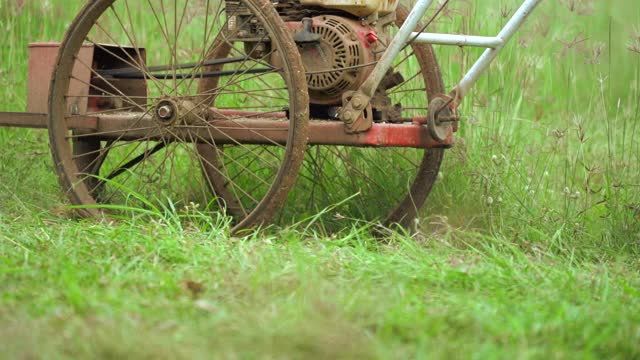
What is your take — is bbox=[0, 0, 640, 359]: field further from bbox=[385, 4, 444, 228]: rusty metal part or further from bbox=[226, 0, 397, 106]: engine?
bbox=[226, 0, 397, 106]: engine

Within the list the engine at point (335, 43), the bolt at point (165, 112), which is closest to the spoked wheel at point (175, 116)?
the bolt at point (165, 112)

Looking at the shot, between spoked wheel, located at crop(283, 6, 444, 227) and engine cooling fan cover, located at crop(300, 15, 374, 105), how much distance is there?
0.42 metres

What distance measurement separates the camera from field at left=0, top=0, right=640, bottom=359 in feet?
6.86

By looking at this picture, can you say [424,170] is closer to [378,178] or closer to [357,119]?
[378,178]

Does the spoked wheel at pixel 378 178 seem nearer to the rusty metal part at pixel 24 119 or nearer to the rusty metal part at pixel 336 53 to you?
the rusty metal part at pixel 336 53

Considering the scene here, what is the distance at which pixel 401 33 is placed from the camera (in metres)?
3.23

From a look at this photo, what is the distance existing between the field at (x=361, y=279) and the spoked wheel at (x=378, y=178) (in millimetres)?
81

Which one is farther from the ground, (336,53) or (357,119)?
(336,53)

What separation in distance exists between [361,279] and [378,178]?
53.4 inches

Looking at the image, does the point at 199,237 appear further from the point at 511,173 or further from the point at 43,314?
the point at 511,173

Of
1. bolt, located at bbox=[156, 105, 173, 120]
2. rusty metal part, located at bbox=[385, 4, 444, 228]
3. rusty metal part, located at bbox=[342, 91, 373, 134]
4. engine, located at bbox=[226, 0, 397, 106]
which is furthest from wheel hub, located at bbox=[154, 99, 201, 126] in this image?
rusty metal part, located at bbox=[385, 4, 444, 228]

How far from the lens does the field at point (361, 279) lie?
2090 mm

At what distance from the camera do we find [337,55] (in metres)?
3.38

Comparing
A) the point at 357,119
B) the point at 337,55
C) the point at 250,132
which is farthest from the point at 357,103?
the point at 250,132
